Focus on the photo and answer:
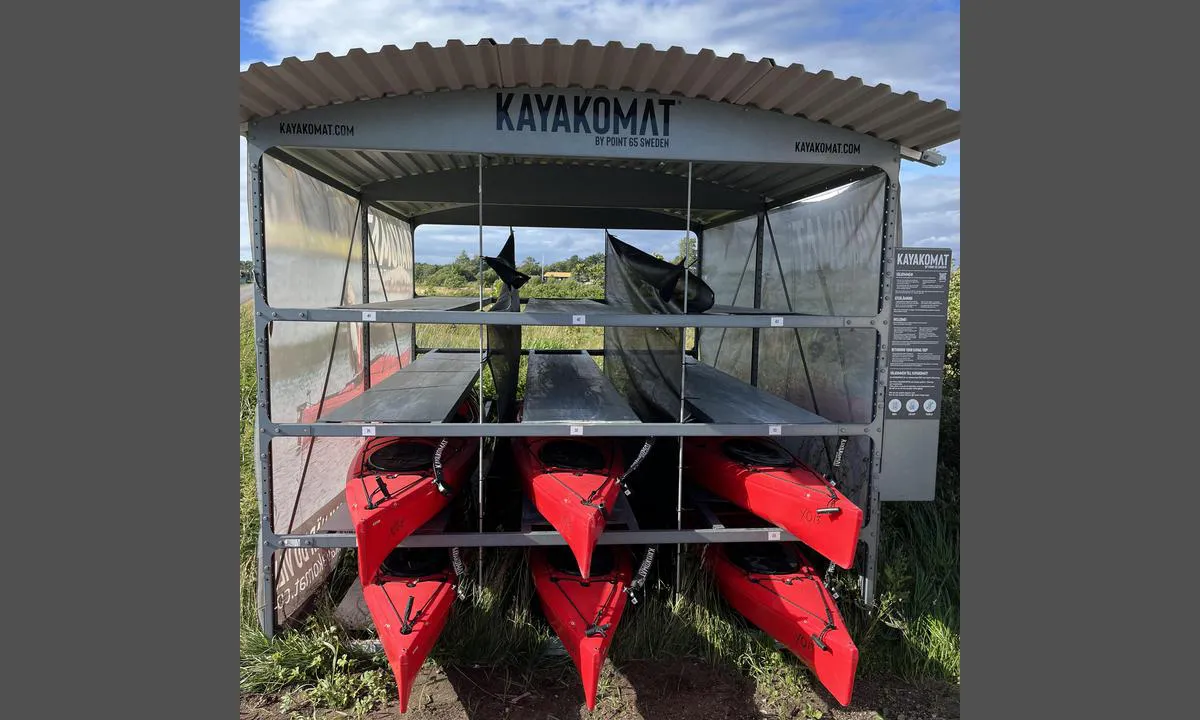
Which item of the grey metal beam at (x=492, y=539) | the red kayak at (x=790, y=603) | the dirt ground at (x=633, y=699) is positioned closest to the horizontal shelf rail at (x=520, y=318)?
the grey metal beam at (x=492, y=539)

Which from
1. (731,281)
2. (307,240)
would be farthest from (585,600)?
(731,281)

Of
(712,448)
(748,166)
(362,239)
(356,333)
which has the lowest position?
(712,448)

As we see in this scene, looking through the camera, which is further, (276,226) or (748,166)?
(748,166)

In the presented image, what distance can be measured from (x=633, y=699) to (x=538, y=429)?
1629mm

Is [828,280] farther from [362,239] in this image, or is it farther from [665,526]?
[362,239]

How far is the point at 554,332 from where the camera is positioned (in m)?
13.5

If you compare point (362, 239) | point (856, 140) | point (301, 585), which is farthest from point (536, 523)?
point (362, 239)

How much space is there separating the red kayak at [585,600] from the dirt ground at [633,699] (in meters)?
0.19

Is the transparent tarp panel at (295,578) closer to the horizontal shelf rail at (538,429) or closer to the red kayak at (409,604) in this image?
the red kayak at (409,604)

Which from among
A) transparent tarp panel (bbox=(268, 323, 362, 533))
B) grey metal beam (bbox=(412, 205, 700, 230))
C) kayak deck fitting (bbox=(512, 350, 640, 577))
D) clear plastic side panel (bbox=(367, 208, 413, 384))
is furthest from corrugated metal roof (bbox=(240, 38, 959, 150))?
grey metal beam (bbox=(412, 205, 700, 230))

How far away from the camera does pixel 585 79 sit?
353 cm

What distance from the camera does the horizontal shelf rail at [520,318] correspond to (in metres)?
3.53

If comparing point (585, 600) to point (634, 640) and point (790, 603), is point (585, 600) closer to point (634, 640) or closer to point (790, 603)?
point (634, 640)

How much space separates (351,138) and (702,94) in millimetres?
2075
